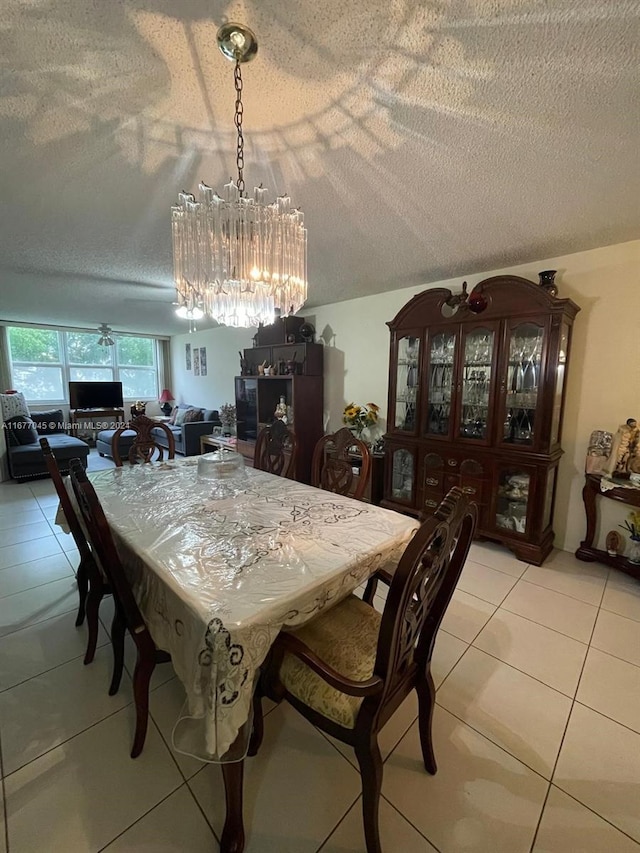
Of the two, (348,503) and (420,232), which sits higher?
(420,232)

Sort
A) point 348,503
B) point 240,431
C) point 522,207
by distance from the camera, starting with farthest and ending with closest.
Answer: point 240,431
point 522,207
point 348,503

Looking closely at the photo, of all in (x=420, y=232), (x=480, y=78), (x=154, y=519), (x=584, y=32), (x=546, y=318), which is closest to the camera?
(x=584, y=32)

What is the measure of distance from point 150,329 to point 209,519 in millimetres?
5840

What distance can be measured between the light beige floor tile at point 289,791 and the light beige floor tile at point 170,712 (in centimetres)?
5

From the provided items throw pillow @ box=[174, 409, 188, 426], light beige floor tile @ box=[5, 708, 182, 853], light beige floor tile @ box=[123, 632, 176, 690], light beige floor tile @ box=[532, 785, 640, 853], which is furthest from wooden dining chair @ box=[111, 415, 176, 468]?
throw pillow @ box=[174, 409, 188, 426]

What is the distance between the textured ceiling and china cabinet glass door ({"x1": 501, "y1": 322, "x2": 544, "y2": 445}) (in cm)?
63

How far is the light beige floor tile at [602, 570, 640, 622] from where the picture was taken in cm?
205

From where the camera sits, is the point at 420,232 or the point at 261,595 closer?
the point at 261,595

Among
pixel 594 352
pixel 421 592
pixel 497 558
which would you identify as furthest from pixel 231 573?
pixel 594 352

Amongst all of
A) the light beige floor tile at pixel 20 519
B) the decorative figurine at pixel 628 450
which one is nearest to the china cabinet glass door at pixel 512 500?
the decorative figurine at pixel 628 450

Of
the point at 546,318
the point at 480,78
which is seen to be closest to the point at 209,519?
the point at 480,78

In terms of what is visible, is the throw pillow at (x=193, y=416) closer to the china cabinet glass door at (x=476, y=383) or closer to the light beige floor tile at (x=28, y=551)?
the light beige floor tile at (x=28, y=551)

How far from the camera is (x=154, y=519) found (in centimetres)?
150

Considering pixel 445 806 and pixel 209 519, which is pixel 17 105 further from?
pixel 445 806
